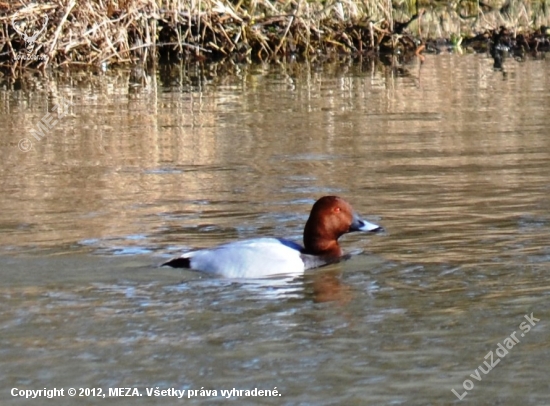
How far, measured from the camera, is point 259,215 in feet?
27.3

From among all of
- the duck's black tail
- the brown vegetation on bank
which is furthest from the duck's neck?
the brown vegetation on bank

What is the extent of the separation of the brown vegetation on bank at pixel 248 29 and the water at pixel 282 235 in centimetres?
560

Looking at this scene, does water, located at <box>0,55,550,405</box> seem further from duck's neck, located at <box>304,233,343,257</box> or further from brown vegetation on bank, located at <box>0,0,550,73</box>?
brown vegetation on bank, located at <box>0,0,550,73</box>

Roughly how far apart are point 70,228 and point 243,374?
320 cm

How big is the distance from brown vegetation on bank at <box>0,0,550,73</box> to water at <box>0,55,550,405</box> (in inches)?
220

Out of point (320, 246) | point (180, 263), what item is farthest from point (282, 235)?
point (180, 263)

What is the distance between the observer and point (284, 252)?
678 centimetres

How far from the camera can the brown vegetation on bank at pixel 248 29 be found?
1972 cm

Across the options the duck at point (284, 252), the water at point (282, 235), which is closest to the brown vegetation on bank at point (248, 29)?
the water at point (282, 235)

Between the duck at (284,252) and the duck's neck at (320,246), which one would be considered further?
the duck's neck at (320,246)

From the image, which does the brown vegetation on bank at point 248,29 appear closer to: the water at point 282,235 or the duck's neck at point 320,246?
the water at point 282,235

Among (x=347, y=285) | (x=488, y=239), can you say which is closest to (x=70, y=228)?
(x=347, y=285)

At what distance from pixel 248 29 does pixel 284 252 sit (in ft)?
49.4

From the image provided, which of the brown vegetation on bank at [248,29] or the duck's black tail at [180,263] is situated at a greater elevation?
the brown vegetation on bank at [248,29]
